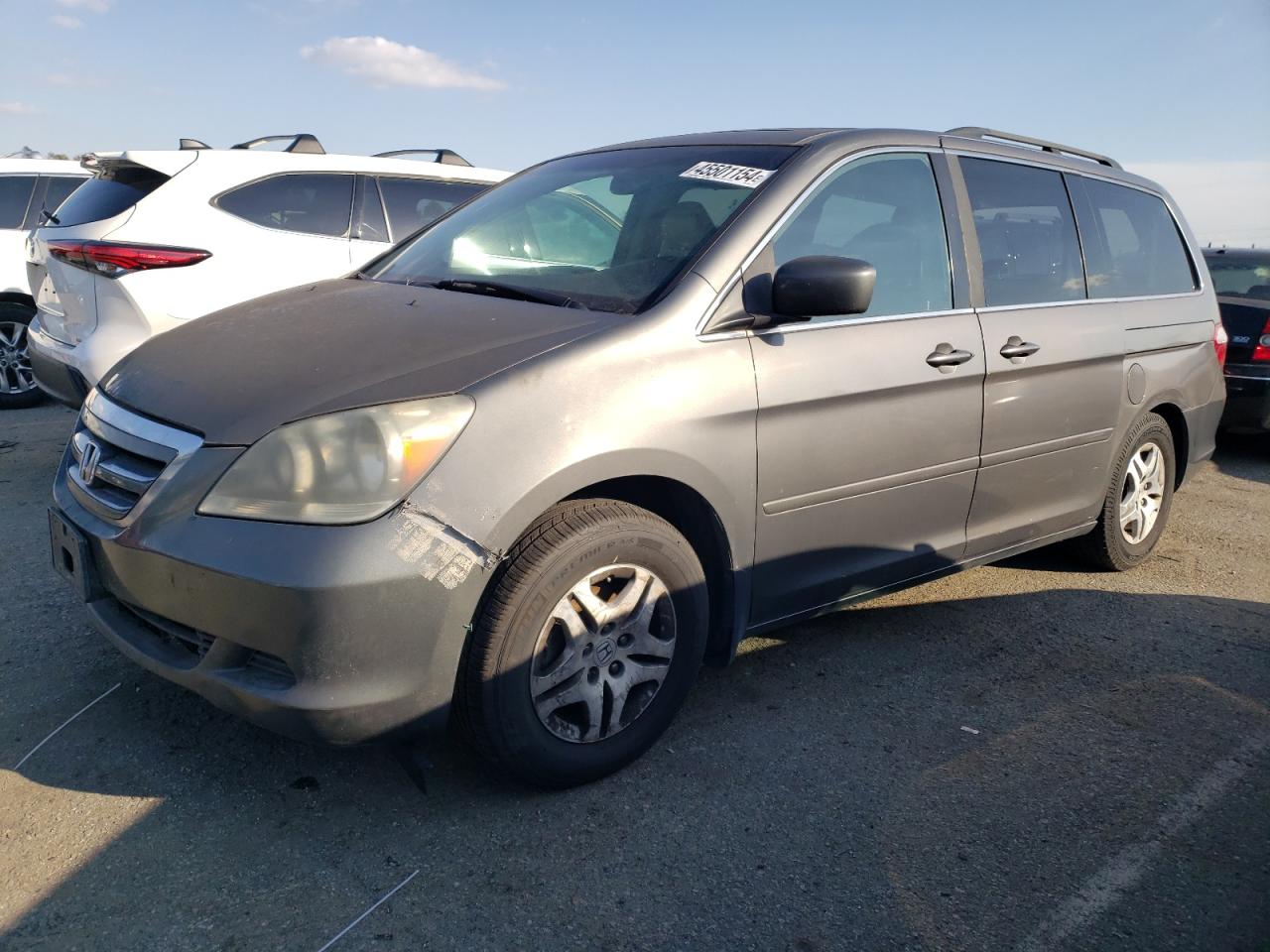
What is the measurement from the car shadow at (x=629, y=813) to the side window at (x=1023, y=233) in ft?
4.61

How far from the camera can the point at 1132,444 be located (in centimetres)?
441

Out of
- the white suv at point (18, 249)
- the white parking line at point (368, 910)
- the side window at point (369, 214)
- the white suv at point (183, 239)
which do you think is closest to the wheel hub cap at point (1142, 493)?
the white parking line at point (368, 910)

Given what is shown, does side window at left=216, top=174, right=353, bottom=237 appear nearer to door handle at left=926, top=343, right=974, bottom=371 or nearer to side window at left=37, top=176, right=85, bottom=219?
side window at left=37, top=176, right=85, bottom=219

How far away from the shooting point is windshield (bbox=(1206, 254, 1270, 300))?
25.6 feet

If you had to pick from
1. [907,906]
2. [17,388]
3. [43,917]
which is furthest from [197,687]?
[17,388]

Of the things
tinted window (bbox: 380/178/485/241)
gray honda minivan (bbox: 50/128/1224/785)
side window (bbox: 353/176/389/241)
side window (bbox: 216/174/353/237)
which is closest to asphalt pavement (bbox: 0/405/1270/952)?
gray honda minivan (bbox: 50/128/1224/785)

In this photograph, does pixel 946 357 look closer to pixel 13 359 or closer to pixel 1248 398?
pixel 1248 398

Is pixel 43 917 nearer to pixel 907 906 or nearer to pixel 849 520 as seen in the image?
pixel 907 906

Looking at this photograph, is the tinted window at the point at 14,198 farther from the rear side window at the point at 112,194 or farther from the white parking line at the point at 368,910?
the white parking line at the point at 368,910

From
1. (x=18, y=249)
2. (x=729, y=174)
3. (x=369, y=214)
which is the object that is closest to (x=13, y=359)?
(x=18, y=249)

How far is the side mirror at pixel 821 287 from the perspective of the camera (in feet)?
9.27

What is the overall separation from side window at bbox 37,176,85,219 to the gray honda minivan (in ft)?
17.9

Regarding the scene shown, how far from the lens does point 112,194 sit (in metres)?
5.39

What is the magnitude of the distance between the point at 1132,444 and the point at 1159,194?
1435 millimetres
